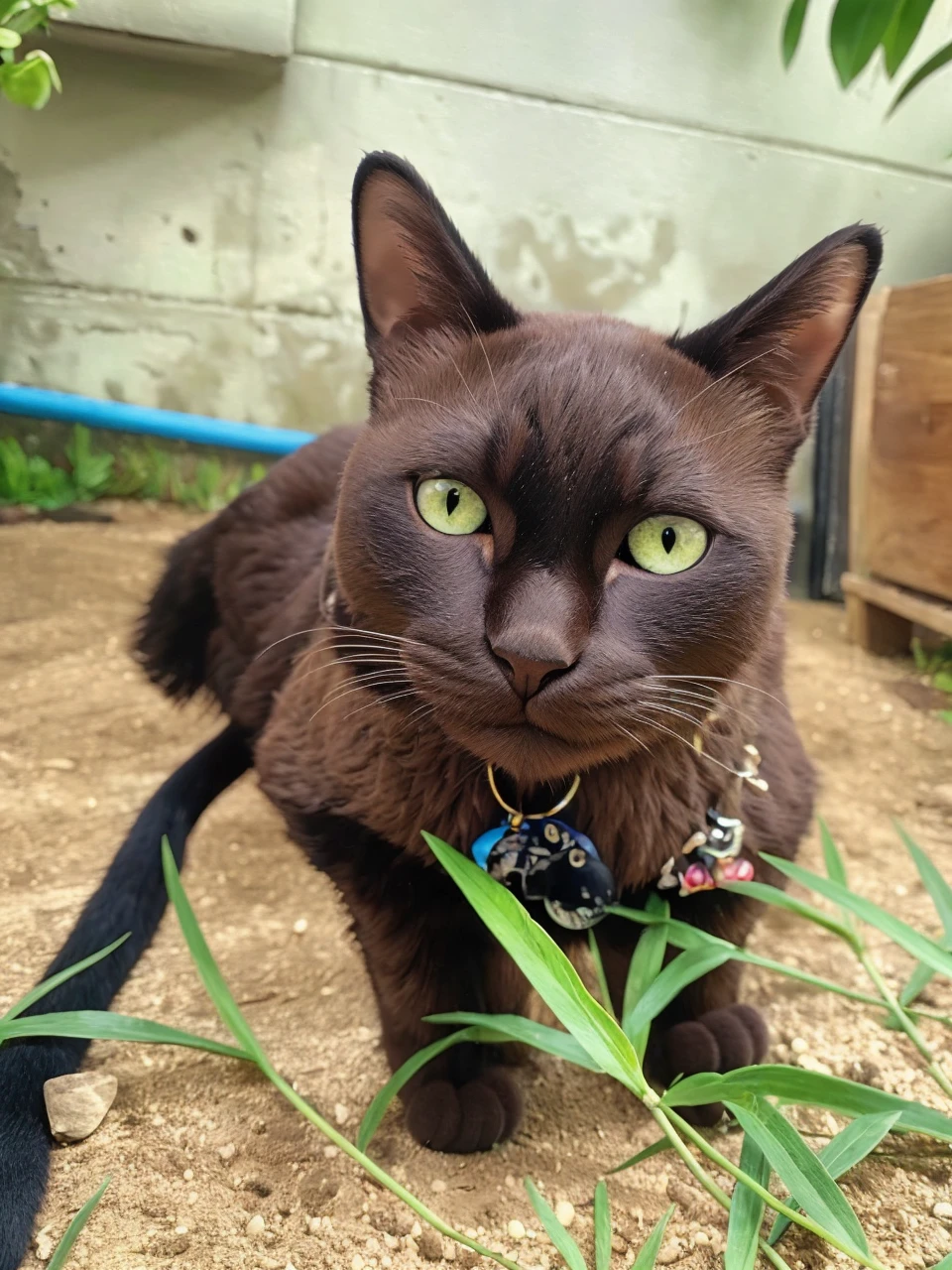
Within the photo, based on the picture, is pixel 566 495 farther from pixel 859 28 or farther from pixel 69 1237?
pixel 859 28

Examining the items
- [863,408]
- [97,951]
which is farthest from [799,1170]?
[863,408]

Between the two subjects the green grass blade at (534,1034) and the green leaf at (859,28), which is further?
the green leaf at (859,28)

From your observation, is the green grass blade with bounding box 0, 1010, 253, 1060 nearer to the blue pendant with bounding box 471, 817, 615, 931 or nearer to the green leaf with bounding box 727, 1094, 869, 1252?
the blue pendant with bounding box 471, 817, 615, 931

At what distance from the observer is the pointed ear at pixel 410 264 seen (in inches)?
26.4

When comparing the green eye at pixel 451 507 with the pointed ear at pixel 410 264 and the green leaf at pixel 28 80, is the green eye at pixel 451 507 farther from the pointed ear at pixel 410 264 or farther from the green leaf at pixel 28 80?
the green leaf at pixel 28 80

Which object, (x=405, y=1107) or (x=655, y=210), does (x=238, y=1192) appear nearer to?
(x=405, y=1107)

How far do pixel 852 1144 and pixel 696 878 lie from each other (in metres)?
0.21

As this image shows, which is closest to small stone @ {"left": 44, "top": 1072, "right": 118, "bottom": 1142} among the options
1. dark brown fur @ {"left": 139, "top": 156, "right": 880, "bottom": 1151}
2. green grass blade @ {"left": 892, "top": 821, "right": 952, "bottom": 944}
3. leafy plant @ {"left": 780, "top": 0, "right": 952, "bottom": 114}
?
dark brown fur @ {"left": 139, "top": 156, "right": 880, "bottom": 1151}

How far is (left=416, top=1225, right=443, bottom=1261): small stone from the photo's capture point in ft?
2.08

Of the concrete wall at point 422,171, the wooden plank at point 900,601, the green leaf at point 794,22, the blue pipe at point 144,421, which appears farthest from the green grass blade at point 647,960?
the concrete wall at point 422,171

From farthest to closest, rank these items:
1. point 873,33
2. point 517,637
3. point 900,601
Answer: point 900,601 → point 873,33 → point 517,637

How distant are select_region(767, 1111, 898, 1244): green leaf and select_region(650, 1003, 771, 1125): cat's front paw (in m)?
0.15

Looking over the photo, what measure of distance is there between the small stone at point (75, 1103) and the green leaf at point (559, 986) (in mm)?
374

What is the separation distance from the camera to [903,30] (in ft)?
3.45
